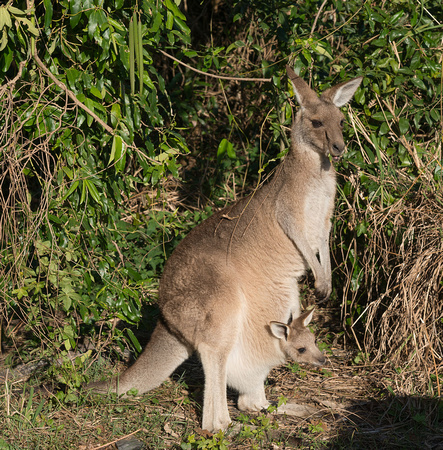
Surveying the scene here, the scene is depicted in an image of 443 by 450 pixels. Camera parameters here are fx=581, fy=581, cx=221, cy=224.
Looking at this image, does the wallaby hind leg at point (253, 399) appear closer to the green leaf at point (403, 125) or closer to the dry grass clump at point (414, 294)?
the dry grass clump at point (414, 294)

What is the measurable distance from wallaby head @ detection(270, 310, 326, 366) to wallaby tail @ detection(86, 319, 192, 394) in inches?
20.4

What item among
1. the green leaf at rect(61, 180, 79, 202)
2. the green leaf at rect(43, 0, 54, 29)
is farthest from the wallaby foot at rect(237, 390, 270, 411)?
the green leaf at rect(43, 0, 54, 29)

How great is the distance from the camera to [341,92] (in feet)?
11.3

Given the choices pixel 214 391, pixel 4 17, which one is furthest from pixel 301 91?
pixel 214 391

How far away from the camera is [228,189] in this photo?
5176mm

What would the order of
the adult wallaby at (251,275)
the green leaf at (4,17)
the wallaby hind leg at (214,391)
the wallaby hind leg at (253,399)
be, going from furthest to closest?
1. the wallaby hind leg at (253,399)
2. the adult wallaby at (251,275)
3. the wallaby hind leg at (214,391)
4. the green leaf at (4,17)

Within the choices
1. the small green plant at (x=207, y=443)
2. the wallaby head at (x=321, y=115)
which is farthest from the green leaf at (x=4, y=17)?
the small green plant at (x=207, y=443)

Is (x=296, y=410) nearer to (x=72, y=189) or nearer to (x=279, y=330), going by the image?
(x=279, y=330)

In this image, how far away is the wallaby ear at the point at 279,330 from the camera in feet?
10.5

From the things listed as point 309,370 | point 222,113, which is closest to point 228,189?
point 222,113

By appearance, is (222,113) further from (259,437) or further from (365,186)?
(259,437)

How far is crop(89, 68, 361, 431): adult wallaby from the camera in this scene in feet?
10.2

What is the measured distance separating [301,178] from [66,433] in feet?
6.24

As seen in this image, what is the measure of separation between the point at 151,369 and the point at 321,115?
5.69ft
